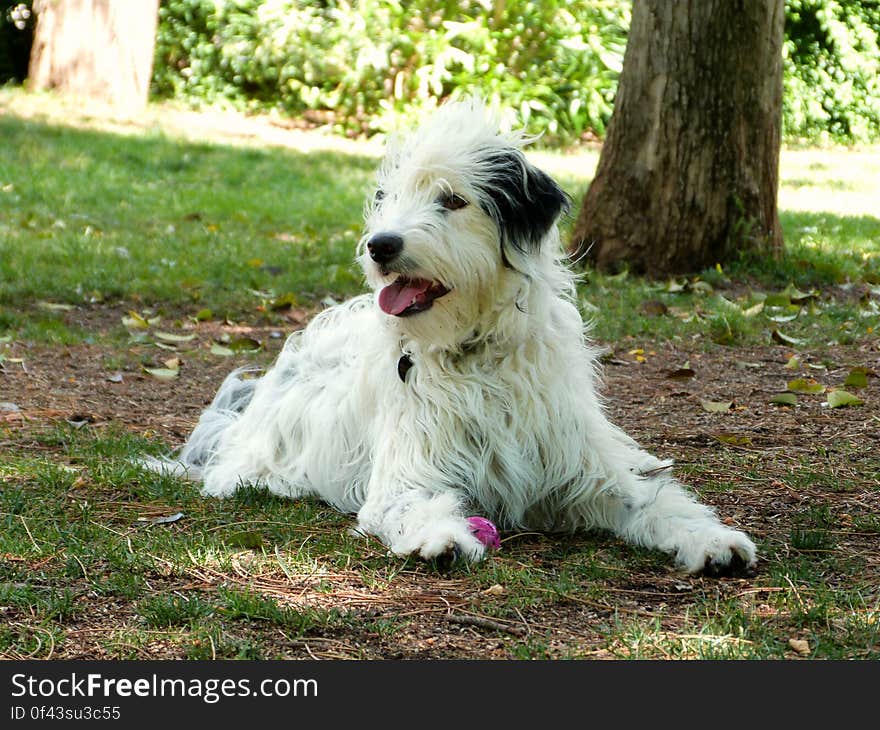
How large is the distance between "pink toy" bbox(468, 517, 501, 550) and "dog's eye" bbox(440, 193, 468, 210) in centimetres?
111

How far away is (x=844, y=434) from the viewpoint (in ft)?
18.6

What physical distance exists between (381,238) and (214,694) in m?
1.77

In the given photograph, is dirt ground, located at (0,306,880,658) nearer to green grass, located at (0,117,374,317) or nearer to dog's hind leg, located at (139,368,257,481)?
dog's hind leg, located at (139,368,257,481)

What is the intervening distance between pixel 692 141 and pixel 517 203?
5.05 meters

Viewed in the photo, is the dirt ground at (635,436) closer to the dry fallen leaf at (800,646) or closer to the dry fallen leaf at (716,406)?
the dry fallen leaf at (716,406)

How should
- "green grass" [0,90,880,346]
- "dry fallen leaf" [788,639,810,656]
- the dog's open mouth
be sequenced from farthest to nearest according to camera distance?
1. "green grass" [0,90,880,346]
2. the dog's open mouth
3. "dry fallen leaf" [788,639,810,656]

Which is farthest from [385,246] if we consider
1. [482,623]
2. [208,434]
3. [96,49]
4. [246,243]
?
[96,49]

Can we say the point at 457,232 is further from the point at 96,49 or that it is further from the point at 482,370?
the point at 96,49

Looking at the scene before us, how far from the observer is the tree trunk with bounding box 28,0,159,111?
16625 mm

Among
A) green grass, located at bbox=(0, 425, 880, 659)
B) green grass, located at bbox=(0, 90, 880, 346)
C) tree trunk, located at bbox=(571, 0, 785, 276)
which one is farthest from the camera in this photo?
tree trunk, located at bbox=(571, 0, 785, 276)

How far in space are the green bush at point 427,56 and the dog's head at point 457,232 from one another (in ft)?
44.2

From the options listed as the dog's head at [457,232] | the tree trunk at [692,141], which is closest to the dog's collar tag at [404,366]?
the dog's head at [457,232]

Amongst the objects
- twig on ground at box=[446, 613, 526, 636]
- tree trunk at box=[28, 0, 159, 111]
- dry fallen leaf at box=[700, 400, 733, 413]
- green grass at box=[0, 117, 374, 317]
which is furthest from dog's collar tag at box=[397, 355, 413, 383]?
tree trunk at box=[28, 0, 159, 111]

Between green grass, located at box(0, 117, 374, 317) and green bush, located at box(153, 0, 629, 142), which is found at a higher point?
green bush, located at box(153, 0, 629, 142)
